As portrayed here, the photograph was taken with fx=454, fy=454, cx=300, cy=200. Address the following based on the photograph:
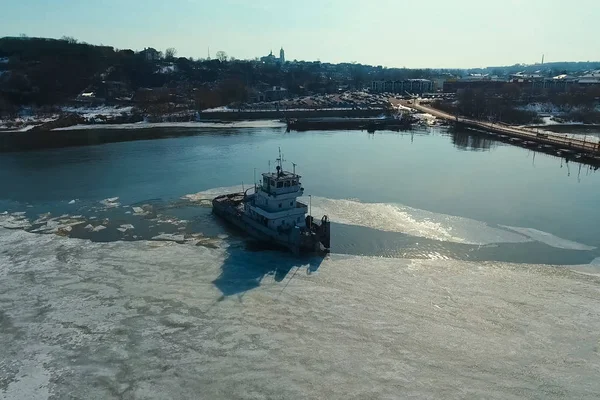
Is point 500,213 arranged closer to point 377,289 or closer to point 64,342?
point 377,289

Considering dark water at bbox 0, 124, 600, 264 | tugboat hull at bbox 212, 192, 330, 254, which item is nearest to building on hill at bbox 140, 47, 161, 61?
dark water at bbox 0, 124, 600, 264

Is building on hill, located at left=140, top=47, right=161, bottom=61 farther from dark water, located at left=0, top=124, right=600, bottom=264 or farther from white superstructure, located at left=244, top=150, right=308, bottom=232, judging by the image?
white superstructure, located at left=244, top=150, right=308, bottom=232

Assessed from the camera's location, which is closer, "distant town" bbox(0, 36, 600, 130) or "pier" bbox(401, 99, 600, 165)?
"pier" bbox(401, 99, 600, 165)

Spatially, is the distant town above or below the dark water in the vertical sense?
above

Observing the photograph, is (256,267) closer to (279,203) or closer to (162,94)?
(279,203)

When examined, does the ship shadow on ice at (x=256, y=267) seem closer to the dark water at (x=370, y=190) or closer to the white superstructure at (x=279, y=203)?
the white superstructure at (x=279, y=203)

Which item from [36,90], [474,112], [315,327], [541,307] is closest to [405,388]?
[315,327]
